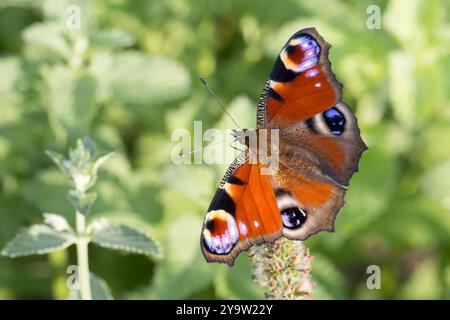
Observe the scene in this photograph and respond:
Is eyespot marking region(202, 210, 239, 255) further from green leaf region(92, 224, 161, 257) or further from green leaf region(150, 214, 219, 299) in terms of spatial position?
green leaf region(150, 214, 219, 299)

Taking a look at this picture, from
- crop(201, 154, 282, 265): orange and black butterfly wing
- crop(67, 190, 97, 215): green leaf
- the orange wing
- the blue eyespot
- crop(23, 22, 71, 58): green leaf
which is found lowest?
crop(201, 154, 282, 265): orange and black butterfly wing

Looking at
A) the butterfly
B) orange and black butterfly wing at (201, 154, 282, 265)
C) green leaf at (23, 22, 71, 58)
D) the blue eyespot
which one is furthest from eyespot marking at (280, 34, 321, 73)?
green leaf at (23, 22, 71, 58)

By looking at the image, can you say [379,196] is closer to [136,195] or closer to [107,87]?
[136,195]

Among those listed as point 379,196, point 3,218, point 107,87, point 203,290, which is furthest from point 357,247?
point 3,218

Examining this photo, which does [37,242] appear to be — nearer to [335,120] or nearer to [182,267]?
[182,267]

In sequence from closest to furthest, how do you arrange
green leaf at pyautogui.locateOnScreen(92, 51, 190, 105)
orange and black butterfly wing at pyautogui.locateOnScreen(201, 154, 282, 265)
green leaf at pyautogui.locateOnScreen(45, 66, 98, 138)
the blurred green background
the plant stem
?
orange and black butterfly wing at pyautogui.locateOnScreen(201, 154, 282, 265) < the plant stem < green leaf at pyautogui.locateOnScreen(45, 66, 98, 138) < the blurred green background < green leaf at pyautogui.locateOnScreen(92, 51, 190, 105)

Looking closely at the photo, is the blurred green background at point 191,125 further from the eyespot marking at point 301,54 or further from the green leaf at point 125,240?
the eyespot marking at point 301,54

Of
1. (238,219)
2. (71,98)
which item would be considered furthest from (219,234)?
(71,98)
